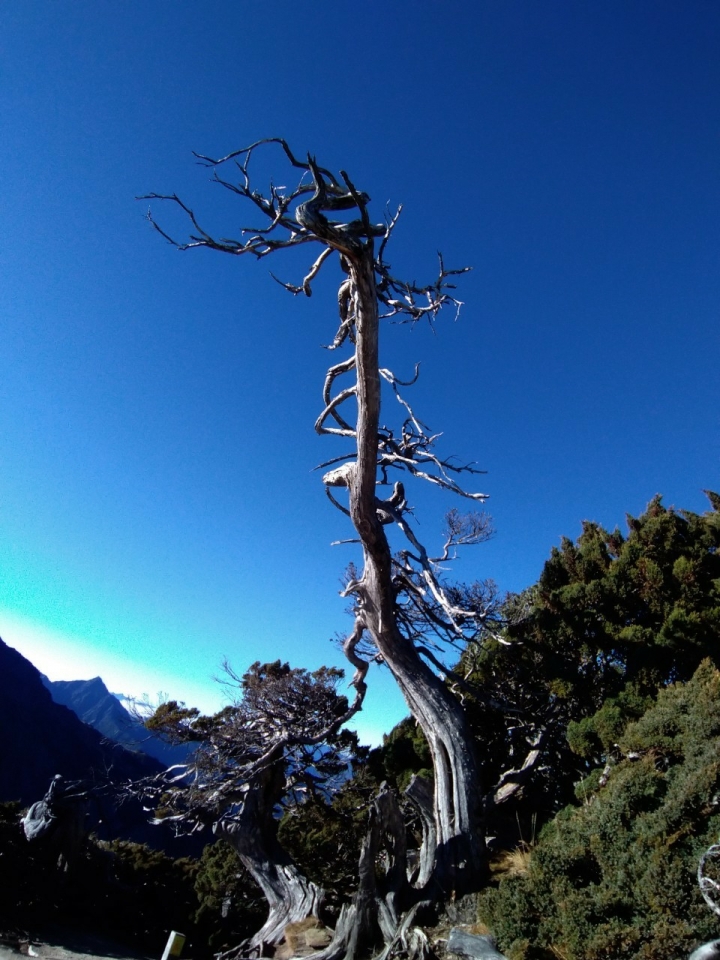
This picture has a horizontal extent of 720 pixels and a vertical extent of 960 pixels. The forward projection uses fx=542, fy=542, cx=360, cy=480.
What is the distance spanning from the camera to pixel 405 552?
9758mm

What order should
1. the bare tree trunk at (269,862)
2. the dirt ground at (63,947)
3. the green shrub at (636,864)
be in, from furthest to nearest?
the bare tree trunk at (269,862) < the dirt ground at (63,947) < the green shrub at (636,864)

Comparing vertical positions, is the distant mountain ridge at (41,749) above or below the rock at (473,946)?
below

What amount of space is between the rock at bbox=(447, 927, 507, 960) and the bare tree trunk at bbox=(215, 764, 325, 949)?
3148 mm

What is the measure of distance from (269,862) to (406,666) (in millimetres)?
3632

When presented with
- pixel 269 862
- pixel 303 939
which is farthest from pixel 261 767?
pixel 303 939

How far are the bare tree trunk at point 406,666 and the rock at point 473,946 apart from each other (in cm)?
147

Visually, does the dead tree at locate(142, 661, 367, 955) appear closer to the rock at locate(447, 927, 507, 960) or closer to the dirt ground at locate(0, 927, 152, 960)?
the dirt ground at locate(0, 927, 152, 960)

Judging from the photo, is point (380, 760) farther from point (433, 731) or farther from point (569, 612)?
point (569, 612)

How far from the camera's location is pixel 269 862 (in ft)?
27.5

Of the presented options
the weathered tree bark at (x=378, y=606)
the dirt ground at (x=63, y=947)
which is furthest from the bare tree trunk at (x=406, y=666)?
the dirt ground at (x=63, y=947)

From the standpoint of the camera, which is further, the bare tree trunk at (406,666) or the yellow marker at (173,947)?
the bare tree trunk at (406,666)

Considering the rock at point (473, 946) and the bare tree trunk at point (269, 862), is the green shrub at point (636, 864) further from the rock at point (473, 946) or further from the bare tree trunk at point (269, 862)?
the bare tree trunk at point (269, 862)

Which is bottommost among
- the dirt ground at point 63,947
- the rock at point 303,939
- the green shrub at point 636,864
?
the dirt ground at point 63,947

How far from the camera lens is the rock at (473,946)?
4.60 m
